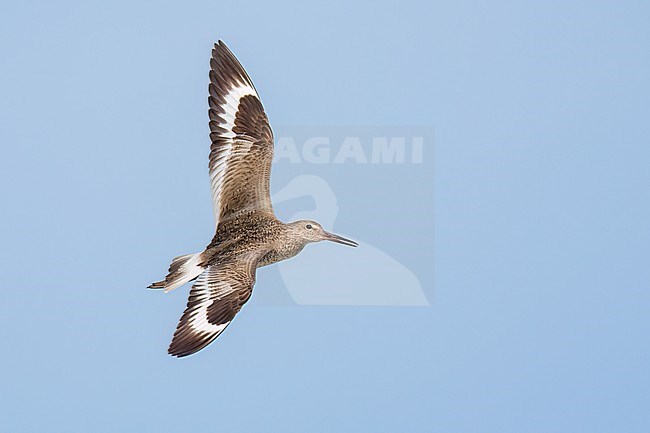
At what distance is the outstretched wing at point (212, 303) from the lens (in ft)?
15.9

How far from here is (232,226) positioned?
5.45 m

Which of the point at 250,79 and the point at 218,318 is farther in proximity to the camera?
the point at 250,79

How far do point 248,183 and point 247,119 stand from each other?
406mm

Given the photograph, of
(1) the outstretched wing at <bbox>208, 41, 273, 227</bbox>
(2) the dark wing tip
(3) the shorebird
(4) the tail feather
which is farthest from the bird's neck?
(2) the dark wing tip

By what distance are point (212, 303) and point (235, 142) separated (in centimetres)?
109

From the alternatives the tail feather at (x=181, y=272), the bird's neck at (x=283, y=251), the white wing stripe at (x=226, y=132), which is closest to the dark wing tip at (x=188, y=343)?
the tail feather at (x=181, y=272)

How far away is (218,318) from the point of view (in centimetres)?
490

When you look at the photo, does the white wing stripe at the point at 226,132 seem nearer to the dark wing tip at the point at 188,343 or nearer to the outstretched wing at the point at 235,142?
the outstretched wing at the point at 235,142

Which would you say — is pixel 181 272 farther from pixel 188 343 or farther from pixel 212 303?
pixel 188 343

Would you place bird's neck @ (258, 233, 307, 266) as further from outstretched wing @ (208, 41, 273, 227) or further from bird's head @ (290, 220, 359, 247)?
outstretched wing @ (208, 41, 273, 227)

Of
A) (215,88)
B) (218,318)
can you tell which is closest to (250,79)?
(215,88)

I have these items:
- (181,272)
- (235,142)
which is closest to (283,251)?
(181,272)

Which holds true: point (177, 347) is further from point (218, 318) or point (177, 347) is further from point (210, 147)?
point (210, 147)

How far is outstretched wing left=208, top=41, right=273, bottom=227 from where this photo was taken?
18.2 feet
